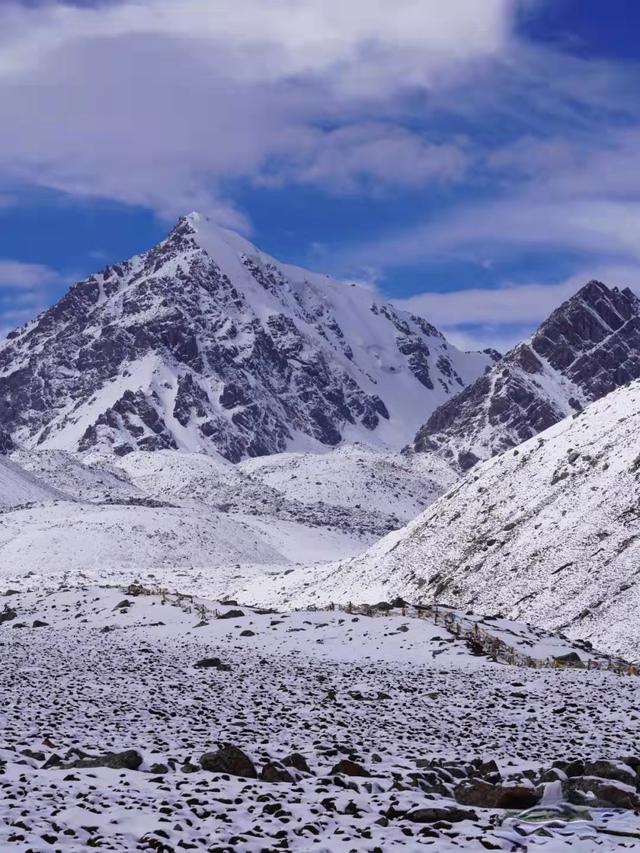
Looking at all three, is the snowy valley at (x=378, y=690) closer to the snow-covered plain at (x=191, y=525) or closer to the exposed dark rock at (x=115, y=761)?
the exposed dark rock at (x=115, y=761)

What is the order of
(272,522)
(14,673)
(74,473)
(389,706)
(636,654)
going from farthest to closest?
(74,473) → (272,522) → (636,654) → (14,673) → (389,706)

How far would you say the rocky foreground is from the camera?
10898mm

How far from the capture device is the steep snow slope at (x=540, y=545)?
49.7 meters

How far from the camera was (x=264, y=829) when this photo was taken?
36.0 ft

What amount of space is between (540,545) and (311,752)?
42.9 meters

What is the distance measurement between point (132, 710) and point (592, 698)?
10.9 m

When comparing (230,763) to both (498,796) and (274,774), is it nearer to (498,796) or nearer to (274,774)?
(274,774)

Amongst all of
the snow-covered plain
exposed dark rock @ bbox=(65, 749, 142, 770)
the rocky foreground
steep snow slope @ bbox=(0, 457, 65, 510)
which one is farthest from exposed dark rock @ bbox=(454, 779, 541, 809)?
steep snow slope @ bbox=(0, 457, 65, 510)

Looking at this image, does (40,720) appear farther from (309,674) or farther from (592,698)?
(592,698)

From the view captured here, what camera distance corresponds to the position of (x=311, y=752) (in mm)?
15594

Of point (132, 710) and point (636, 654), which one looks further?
point (636, 654)

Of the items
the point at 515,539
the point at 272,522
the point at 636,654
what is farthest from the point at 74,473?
the point at 636,654

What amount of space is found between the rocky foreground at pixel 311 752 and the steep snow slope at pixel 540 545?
18.9 m

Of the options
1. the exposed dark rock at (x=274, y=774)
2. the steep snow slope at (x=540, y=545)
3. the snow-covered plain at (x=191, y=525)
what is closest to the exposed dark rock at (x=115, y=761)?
the exposed dark rock at (x=274, y=774)
